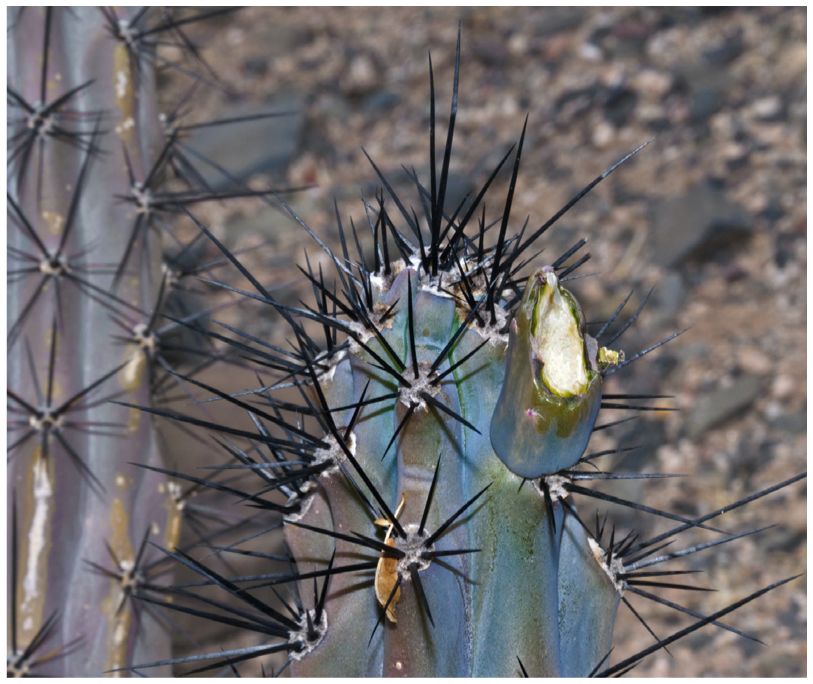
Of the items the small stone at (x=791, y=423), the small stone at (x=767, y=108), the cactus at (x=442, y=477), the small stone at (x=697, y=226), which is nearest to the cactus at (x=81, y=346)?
the cactus at (x=442, y=477)

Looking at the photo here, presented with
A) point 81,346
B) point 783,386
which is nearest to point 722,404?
point 783,386

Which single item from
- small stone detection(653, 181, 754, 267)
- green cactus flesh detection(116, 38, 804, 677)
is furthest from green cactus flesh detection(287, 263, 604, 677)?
small stone detection(653, 181, 754, 267)

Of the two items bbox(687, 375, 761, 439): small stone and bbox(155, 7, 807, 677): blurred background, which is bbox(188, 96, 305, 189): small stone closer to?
bbox(155, 7, 807, 677): blurred background

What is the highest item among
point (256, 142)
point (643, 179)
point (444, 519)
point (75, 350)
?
point (256, 142)

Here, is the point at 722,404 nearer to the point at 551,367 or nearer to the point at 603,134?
the point at 603,134

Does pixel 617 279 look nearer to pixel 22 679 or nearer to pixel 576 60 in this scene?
pixel 576 60

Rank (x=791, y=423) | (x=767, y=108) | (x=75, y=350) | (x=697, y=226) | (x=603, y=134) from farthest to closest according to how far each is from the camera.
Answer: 1. (x=603, y=134)
2. (x=767, y=108)
3. (x=697, y=226)
4. (x=791, y=423)
5. (x=75, y=350)
